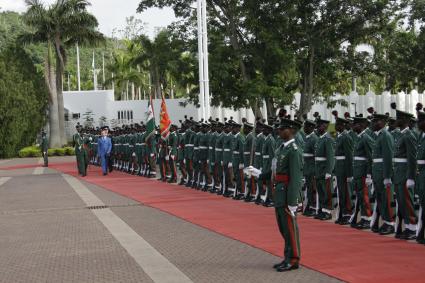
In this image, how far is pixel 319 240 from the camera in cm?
1093

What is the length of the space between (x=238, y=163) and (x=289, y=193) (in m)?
9.14

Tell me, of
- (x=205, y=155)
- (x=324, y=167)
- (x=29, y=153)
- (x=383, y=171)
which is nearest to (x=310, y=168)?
(x=324, y=167)

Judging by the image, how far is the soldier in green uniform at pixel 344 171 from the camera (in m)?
12.7

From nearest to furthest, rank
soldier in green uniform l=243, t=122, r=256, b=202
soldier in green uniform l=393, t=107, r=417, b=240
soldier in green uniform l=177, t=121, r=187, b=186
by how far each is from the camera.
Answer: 1. soldier in green uniform l=393, t=107, r=417, b=240
2. soldier in green uniform l=243, t=122, r=256, b=202
3. soldier in green uniform l=177, t=121, r=187, b=186

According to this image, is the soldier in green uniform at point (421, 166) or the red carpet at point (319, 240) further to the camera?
the soldier in green uniform at point (421, 166)

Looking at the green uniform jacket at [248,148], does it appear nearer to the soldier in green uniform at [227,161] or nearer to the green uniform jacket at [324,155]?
the soldier in green uniform at [227,161]

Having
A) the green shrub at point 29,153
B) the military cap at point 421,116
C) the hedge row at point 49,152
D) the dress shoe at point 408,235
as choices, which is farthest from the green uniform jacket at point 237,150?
the green shrub at point 29,153

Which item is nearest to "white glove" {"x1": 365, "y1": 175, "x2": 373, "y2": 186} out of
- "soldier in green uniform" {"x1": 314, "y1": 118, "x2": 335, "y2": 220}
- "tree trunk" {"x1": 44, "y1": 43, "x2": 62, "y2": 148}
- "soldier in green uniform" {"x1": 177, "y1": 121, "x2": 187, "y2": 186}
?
"soldier in green uniform" {"x1": 314, "y1": 118, "x2": 335, "y2": 220}

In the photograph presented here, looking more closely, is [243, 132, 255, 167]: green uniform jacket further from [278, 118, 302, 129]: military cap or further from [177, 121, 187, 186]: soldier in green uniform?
[278, 118, 302, 129]: military cap

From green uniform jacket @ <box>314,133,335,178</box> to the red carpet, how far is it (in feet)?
3.28

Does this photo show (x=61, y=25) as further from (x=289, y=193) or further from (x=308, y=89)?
(x=289, y=193)

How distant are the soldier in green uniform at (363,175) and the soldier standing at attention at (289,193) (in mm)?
3354

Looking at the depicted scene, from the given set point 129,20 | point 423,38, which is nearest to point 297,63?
point 423,38

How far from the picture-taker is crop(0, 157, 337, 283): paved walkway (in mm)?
8805
